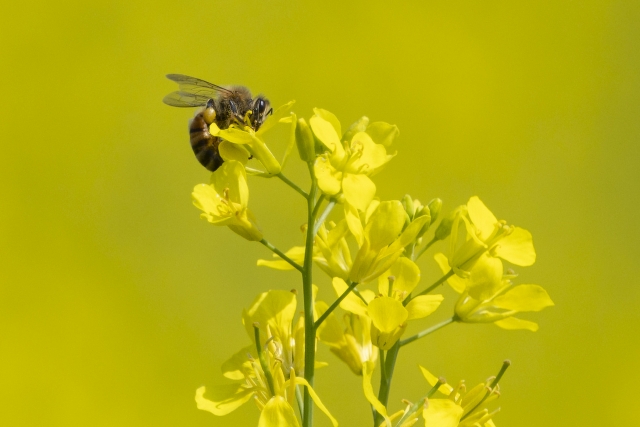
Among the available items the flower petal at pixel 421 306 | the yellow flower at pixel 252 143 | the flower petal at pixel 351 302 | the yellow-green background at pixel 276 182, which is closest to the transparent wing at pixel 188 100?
the yellow flower at pixel 252 143

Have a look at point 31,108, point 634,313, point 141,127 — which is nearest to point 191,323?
point 141,127

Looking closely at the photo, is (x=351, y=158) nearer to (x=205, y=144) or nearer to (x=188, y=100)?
(x=205, y=144)

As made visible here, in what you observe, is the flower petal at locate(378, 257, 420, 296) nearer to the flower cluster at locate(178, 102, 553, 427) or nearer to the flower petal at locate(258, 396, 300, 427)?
the flower cluster at locate(178, 102, 553, 427)

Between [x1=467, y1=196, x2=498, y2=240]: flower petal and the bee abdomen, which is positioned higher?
the bee abdomen

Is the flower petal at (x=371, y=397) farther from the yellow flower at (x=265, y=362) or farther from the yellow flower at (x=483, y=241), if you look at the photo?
the yellow flower at (x=483, y=241)

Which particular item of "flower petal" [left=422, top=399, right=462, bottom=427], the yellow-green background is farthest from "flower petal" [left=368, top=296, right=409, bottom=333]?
the yellow-green background

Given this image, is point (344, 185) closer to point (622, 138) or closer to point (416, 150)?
point (416, 150)

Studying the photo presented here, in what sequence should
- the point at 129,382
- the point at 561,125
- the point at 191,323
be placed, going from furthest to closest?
the point at 561,125 → the point at 191,323 → the point at 129,382

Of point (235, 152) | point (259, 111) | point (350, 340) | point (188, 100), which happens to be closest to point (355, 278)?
point (350, 340)
